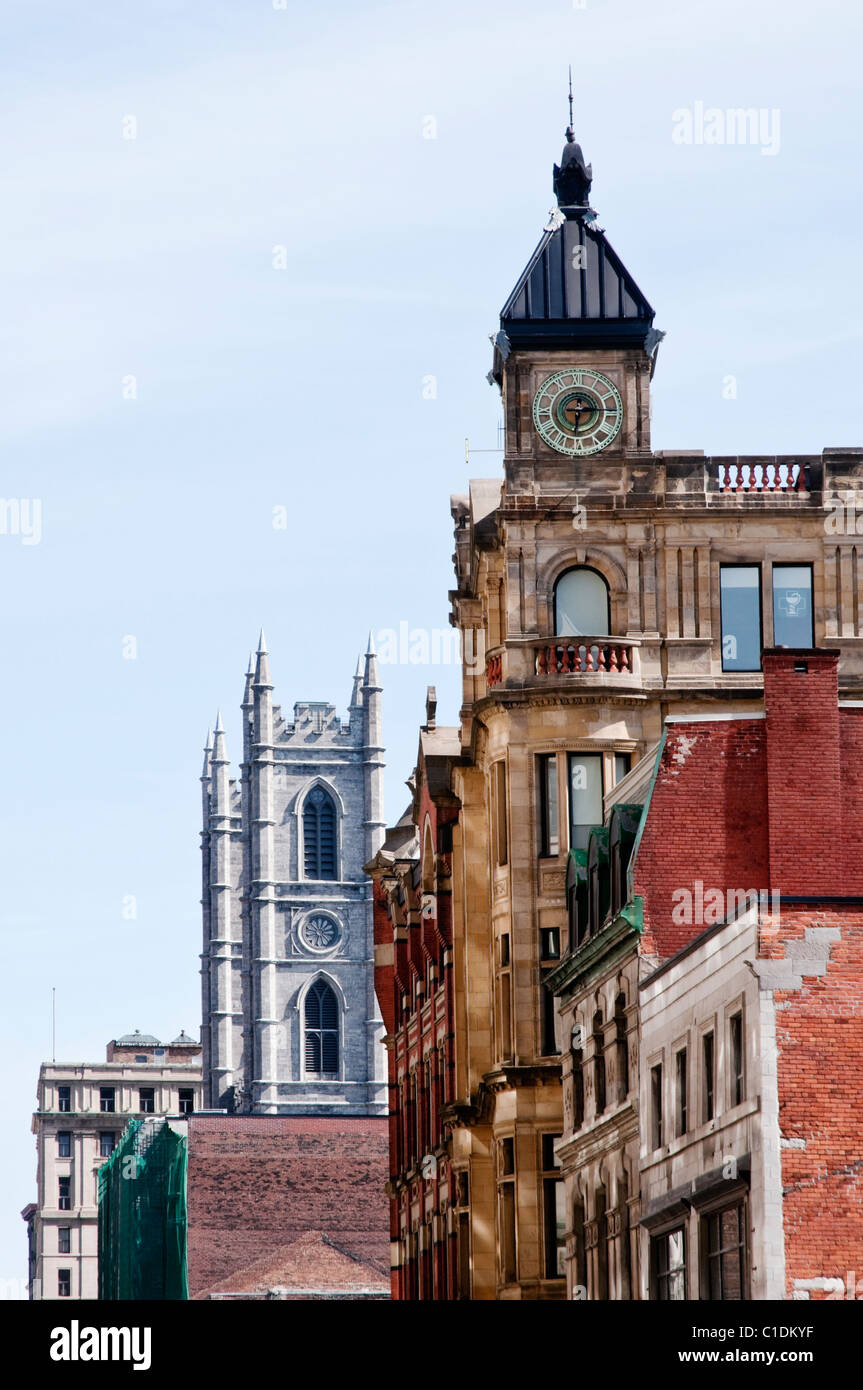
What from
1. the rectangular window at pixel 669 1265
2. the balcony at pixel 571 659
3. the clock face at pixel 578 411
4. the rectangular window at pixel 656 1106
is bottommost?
the rectangular window at pixel 669 1265

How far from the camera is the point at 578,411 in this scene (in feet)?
198

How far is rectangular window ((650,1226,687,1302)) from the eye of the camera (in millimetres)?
40375

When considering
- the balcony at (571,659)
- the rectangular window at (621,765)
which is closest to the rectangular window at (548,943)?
the rectangular window at (621,765)

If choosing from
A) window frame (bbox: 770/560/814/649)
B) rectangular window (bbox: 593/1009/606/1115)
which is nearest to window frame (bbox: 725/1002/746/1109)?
rectangular window (bbox: 593/1009/606/1115)

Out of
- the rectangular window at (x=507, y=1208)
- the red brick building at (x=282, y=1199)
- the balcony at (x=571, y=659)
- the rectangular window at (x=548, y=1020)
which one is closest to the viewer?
the rectangular window at (x=507, y=1208)

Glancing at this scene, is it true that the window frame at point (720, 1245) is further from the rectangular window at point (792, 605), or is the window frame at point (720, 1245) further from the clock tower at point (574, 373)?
the clock tower at point (574, 373)

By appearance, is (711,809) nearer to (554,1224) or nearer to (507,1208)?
(554,1224)

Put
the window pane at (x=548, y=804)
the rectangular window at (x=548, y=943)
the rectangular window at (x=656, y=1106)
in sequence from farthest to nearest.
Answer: the rectangular window at (x=548, y=943), the window pane at (x=548, y=804), the rectangular window at (x=656, y=1106)

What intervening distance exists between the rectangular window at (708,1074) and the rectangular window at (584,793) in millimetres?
16976

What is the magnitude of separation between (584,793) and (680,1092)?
636 inches

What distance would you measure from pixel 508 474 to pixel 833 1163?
85.4ft

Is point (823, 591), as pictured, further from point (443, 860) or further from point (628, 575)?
point (443, 860)

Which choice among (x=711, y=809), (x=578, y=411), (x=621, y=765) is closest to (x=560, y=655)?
(x=621, y=765)

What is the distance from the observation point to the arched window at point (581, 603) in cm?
5928
